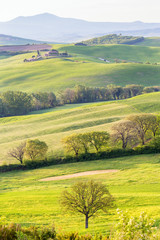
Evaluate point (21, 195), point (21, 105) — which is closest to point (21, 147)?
point (21, 195)

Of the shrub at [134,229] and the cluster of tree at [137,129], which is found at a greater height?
the shrub at [134,229]

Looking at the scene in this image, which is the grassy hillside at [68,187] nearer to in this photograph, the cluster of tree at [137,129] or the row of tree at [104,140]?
the row of tree at [104,140]

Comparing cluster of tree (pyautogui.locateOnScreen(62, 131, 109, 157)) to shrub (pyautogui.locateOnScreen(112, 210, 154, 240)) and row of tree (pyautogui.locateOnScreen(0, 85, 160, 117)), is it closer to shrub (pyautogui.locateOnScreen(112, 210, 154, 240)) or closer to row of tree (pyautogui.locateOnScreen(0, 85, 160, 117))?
shrub (pyautogui.locateOnScreen(112, 210, 154, 240))

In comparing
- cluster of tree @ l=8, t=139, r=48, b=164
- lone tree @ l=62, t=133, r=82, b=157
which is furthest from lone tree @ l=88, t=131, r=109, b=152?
cluster of tree @ l=8, t=139, r=48, b=164

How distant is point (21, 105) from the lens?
111 meters

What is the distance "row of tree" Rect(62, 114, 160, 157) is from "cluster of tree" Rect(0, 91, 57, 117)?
54.5 metres

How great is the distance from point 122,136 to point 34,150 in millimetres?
17231

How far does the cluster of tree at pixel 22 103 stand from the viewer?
11062cm

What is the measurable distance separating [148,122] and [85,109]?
124 ft

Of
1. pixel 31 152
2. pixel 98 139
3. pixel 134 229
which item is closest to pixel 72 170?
pixel 98 139

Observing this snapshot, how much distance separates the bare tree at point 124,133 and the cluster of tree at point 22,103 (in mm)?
57983

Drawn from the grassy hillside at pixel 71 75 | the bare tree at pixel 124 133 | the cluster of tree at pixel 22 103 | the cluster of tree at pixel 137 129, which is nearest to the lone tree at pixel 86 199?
the bare tree at pixel 124 133

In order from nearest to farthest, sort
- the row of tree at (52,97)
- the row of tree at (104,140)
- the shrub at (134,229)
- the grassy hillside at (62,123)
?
the shrub at (134,229) < the row of tree at (104,140) < the grassy hillside at (62,123) < the row of tree at (52,97)

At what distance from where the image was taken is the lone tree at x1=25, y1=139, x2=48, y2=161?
5677 cm
